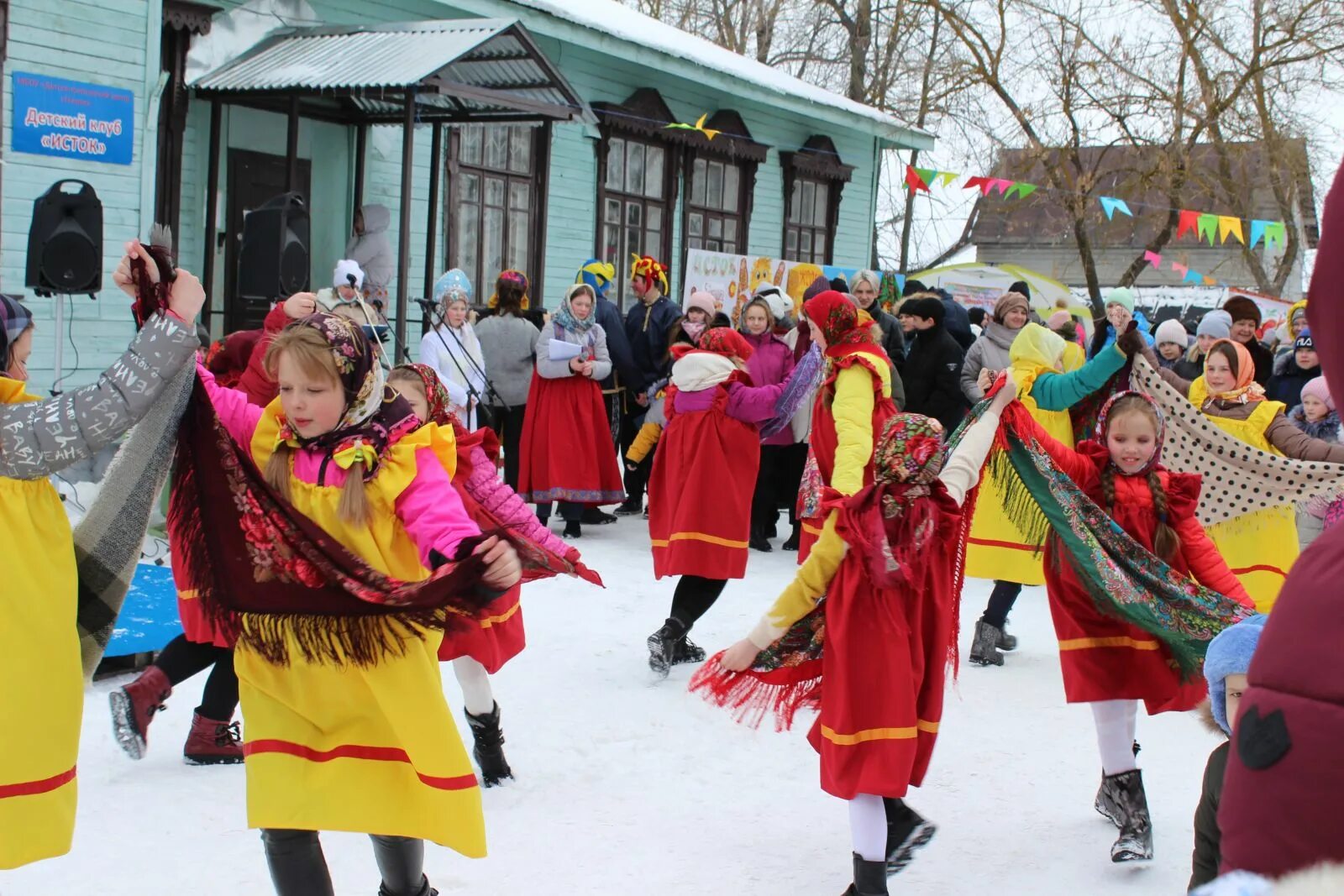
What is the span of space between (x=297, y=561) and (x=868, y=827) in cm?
168

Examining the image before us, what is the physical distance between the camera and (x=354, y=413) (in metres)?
3.03

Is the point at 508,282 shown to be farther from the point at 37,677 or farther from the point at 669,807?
the point at 37,677

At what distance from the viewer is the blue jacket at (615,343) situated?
983 cm

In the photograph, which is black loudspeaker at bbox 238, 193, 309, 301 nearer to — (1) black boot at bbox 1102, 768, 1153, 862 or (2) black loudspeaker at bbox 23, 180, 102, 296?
(2) black loudspeaker at bbox 23, 180, 102, 296

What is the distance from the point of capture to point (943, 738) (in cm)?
532

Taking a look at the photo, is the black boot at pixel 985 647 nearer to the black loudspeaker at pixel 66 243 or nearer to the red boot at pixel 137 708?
the red boot at pixel 137 708

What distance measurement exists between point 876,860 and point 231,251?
8631 mm

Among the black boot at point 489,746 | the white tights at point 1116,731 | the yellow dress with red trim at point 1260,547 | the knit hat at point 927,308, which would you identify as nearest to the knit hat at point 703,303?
the knit hat at point 927,308

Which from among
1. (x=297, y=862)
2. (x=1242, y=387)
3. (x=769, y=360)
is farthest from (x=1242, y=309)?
(x=297, y=862)

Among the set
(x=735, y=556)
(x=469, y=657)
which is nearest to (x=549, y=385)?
(x=735, y=556)

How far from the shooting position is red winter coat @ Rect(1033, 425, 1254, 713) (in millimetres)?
4066

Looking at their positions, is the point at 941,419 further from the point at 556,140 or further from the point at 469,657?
the point at 556,140

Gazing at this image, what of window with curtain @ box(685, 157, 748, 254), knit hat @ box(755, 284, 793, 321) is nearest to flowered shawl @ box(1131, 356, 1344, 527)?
knit hat @ box(755, 284, 793, 321)

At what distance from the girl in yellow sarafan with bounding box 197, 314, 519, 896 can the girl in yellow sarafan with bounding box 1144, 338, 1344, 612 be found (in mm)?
3772
